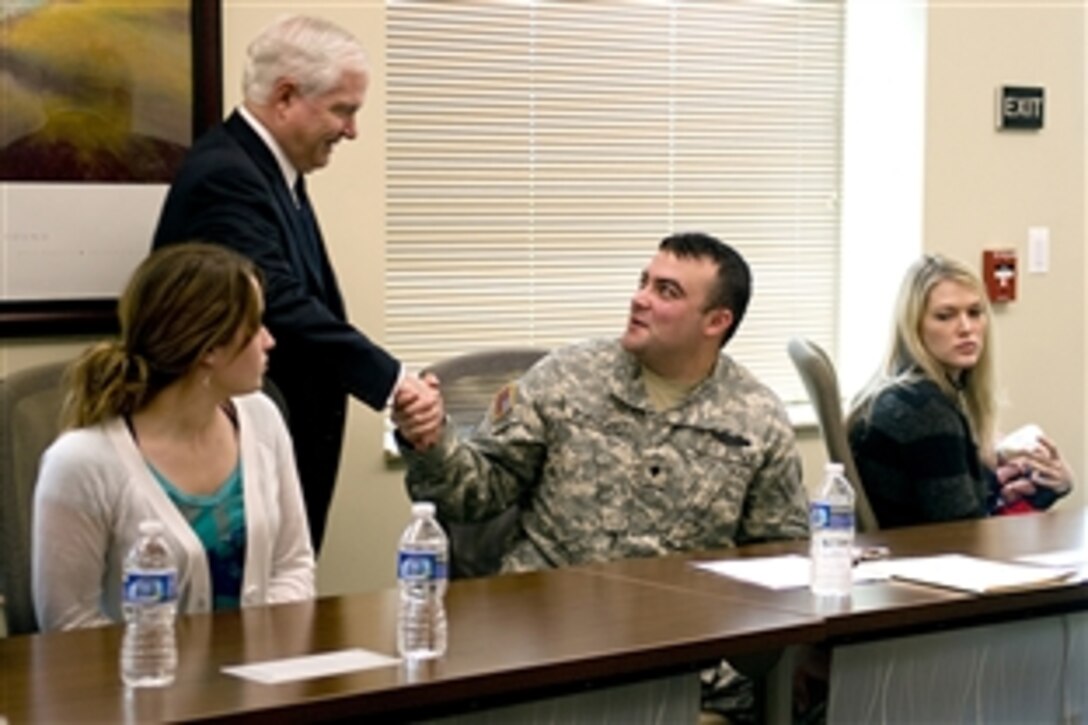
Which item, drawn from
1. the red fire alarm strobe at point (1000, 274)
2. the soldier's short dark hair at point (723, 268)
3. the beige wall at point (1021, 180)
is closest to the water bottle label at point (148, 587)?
the soldier's short dark hair at point (723, 268)

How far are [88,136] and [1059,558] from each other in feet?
6.57

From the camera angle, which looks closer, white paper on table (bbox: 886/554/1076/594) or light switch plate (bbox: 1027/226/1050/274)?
white paper on table (bbox: 886/554/1076/594)

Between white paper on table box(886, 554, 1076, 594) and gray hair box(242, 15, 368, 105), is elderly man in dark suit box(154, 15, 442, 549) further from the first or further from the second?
white paper on table box(886, 554, 1076, 594)

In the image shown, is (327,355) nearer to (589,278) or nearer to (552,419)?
(552,419)

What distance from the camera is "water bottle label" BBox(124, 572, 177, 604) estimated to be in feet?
7.33

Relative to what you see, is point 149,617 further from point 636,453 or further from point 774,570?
point 636,453

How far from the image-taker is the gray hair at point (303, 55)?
337 cm

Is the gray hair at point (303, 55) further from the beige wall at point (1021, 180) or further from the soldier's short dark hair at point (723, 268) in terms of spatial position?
the beige wall at point (1021, 180)

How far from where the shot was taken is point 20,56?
3.38 meters

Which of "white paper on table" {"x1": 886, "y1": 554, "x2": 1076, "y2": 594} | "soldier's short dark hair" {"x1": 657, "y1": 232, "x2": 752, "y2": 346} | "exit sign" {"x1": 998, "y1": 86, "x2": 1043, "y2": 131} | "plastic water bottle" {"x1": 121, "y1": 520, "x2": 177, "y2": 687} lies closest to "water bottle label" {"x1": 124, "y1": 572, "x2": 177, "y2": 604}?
"plastic water bottle" {"x1": 121, "y1": 520, "x2": 177, "y2": 687}

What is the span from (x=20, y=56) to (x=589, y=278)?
1775mm

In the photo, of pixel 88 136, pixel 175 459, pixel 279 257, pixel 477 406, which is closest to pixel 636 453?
pixel 477 406

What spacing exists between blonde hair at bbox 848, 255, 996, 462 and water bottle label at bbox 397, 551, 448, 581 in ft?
5.73

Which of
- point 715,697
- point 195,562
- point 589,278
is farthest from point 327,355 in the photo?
point 589,278
